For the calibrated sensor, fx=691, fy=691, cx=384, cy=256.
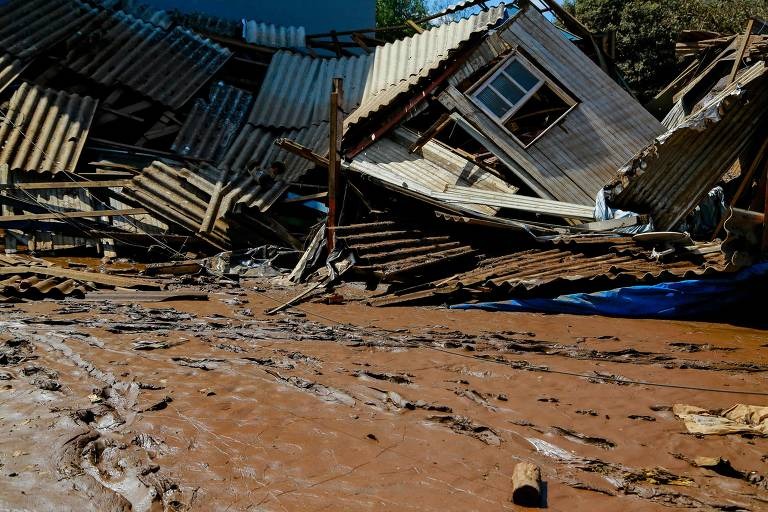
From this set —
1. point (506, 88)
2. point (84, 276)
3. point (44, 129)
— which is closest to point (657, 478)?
point (84, 276)

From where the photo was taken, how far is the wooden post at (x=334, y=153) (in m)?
10.8

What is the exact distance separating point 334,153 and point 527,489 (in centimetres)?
832

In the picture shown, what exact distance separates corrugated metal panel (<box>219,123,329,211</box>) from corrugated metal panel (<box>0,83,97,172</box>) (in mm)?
2769

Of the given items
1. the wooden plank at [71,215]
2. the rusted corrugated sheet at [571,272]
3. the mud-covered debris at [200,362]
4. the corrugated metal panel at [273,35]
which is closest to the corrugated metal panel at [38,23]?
the corrugated metal panel at [273,35]

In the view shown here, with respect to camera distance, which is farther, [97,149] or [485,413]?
[97,149]

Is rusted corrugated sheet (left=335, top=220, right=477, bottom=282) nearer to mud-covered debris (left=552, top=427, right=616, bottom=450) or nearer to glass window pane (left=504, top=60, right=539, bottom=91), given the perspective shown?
glass window pane (left=504, top=60, right=539, bottom=91)

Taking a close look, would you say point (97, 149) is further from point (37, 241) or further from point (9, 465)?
point (9, 465)

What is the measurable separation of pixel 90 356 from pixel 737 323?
7.48 meters

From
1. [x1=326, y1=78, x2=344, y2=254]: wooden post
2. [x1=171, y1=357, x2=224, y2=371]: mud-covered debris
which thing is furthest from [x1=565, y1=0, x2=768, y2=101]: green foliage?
[x1=171, y1=357, x2=224, y2=371]: mud-covered debris

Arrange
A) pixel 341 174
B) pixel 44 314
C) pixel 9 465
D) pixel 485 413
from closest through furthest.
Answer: pixel 9 465
pixel 485 413
pixel 44 314
pixel 341 174

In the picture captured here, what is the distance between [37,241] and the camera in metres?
12.0

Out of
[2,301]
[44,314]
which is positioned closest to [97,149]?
[2,301]

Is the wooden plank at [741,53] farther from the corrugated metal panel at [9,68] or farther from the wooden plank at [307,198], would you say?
the corrugated metal panel at [9,68]

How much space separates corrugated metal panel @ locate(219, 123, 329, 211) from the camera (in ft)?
41.7
